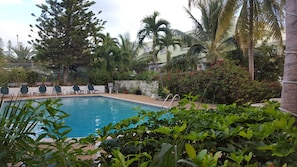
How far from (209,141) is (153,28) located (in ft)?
64.1

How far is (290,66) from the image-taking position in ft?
7.52

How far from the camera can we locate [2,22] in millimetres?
22641

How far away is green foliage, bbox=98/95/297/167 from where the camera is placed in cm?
114

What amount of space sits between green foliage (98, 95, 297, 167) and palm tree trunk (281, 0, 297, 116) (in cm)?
26

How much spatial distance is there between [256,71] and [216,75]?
5.21 metres

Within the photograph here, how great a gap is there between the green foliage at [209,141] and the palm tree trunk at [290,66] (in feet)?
0.85

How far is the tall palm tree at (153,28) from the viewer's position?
66.6 ft

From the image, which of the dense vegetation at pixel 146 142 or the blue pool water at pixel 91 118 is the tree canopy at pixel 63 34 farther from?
the dense vegetation at pixel 146 142

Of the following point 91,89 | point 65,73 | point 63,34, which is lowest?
point 91,89

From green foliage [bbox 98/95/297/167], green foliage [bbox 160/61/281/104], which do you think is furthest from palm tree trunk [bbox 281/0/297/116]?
green foliage [bbox 160/61/281/104]

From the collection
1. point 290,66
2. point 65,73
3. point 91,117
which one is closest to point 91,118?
point 91,117

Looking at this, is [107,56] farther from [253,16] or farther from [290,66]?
[290,66]

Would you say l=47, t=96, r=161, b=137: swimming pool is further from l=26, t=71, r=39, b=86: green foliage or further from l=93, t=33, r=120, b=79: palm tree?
l=26, t=71, r=39, b=86: green foliage

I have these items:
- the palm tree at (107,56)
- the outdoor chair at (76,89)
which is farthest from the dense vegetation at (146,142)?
the palm tree at (107,56)
